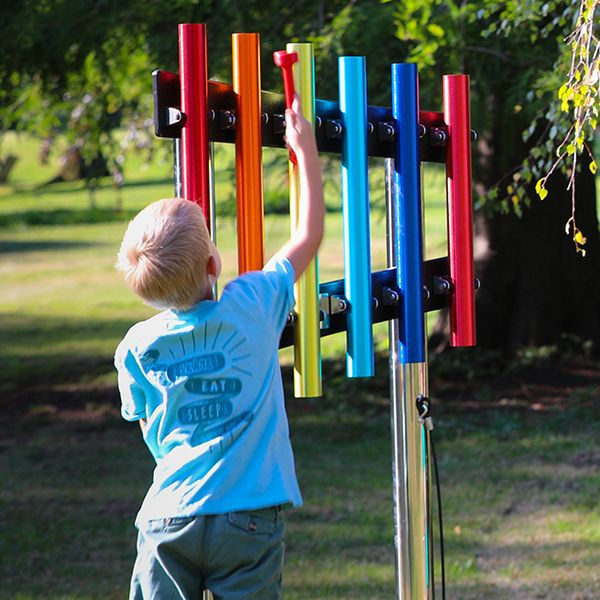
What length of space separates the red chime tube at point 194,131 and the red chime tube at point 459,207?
76 cm

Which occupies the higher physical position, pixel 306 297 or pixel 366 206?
pixel 366 206

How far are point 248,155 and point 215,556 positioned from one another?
0.99 meters

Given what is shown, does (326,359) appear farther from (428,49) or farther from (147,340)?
(147,340)

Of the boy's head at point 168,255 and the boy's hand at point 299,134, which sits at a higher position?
the boy's hand at point 299,134

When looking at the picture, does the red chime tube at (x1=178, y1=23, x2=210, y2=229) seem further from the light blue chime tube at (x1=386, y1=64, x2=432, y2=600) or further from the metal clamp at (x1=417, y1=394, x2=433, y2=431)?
the metal clamp at (x1=417, y1=394, x2=433, y2=431)

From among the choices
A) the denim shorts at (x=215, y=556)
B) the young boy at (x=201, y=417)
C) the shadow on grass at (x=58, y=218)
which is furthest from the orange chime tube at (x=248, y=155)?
the shadow on grass at (x=58, y=218)

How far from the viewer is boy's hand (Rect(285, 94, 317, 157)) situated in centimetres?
281

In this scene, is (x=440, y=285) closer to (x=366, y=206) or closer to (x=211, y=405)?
(x=366, y=206)

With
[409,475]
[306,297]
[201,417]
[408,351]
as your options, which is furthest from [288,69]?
[409,475]

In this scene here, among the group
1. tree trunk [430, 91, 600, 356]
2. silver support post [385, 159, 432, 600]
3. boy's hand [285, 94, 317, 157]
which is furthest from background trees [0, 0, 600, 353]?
boy's hand [285, 94, 317, 157]

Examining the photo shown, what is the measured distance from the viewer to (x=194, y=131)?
2.81 metres

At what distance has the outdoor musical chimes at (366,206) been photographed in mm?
2867

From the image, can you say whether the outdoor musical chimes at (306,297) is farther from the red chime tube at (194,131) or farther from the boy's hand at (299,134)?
the red chime tube at (194,131)

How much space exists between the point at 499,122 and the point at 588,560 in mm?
3240
